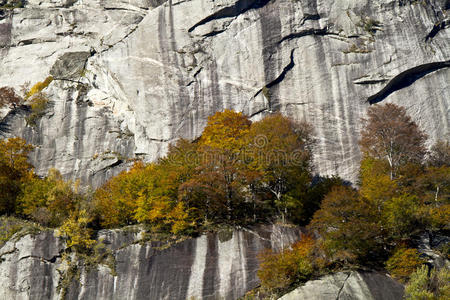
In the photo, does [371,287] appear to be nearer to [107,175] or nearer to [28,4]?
[107,175]

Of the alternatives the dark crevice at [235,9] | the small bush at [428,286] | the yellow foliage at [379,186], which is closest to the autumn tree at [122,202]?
the yellow foliage at [379,186]

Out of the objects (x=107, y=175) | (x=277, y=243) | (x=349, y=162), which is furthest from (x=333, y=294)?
(x=107, y=175)

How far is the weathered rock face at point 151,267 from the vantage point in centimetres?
2734

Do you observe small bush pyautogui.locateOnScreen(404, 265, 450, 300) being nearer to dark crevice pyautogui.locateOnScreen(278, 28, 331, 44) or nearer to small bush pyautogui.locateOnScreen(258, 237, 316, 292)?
small bush pyautogui.locateOnScreen(258, 237, 316, 292)

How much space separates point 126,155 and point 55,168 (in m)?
7.77

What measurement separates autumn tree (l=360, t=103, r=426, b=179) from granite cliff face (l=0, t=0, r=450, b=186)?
408cm

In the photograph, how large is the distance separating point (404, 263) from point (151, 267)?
16.0 meters

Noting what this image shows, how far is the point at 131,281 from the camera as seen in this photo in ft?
91.7

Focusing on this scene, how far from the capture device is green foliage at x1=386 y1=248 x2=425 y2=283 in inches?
983

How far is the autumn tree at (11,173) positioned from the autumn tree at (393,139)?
95.2 feet

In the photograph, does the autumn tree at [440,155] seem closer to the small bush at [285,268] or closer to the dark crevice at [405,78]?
the dark crevice at [405,78]

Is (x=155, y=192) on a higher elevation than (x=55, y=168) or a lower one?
lower

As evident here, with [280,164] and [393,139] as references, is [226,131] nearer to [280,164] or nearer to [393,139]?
[280,164]

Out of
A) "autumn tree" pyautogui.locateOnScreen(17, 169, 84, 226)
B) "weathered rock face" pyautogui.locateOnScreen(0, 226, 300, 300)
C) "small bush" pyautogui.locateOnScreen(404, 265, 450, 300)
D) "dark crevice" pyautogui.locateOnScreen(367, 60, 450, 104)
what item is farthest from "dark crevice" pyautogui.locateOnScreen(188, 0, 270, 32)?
"small bush" pyautogui.locateOnScreen(404, 265, 450, 300)
